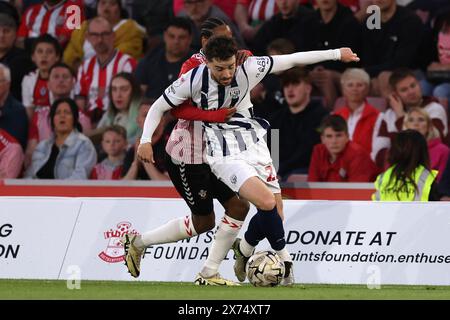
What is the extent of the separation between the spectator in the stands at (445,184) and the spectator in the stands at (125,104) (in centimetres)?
383

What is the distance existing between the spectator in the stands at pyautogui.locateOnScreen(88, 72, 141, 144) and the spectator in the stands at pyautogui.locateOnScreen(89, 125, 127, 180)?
0.13 metres

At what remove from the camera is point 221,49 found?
377 inches

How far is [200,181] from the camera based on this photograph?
10.3m

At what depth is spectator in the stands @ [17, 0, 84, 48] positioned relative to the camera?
53.4ft

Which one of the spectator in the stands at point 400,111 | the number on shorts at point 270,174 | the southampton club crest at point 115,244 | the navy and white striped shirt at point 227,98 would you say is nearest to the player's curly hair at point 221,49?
the navy and white striped shirt at point 227,98

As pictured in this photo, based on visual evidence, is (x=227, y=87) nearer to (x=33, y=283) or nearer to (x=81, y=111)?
(x=33, y=283)

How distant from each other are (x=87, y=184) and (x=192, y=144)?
3946 millimetres

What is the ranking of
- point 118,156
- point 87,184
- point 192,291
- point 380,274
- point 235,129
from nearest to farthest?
point 192,291 < point 235,129 < point 380,274 < point 87,184 < point 118,156

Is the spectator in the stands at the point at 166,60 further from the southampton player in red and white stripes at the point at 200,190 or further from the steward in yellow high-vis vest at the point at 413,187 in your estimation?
the southampton player in red and white stripes at the point at 200,190

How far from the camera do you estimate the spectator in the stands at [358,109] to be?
1409cm

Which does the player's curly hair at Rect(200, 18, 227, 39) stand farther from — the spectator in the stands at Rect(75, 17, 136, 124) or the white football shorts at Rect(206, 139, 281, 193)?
the spectator in the stands at Rect(75, 17, 136, 124)

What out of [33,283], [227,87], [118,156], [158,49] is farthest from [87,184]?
[227,87]

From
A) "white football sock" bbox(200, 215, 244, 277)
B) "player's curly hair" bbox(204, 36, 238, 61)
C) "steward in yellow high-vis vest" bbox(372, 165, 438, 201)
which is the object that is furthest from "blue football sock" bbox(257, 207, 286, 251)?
"steward in yellow high-vis vest" bbox(372, 165, 438, 201)

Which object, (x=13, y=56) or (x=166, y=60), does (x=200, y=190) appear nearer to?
(x=166, y=60)
